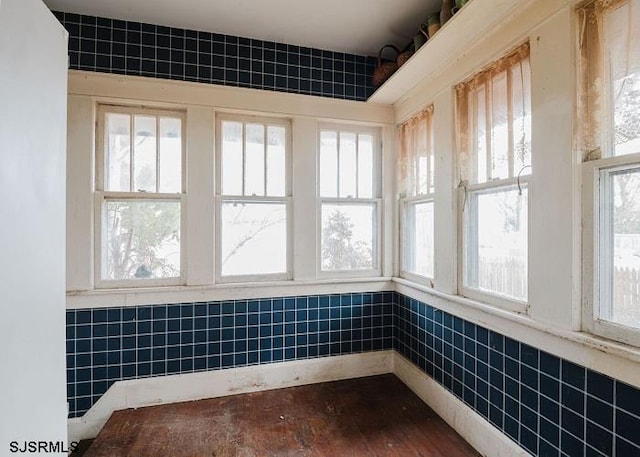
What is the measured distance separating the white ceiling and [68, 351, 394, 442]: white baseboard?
2496 mm

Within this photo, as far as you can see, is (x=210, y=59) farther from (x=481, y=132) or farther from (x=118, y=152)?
(x=481, y=132)

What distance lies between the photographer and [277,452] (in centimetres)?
185

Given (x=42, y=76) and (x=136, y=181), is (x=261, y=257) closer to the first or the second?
(x=136, y=181)

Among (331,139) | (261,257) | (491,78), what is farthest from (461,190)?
(261,257)

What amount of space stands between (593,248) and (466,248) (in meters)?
0.74

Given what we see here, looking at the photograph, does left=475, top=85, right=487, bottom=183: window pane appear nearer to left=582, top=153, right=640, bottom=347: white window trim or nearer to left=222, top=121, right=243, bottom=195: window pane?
left=582, top=153, right=640, bottom=347: white window trim

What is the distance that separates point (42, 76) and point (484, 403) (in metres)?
2.37

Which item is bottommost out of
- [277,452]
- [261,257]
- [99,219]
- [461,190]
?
[277,452]

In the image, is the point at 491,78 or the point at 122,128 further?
the point at 122,128

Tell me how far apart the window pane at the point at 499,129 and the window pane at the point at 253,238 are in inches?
60.0

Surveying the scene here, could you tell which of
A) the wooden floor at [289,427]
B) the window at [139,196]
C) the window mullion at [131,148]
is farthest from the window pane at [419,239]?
the window mullion at [131,148]

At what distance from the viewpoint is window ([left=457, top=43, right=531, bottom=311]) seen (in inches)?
65.2

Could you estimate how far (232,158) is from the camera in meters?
2.57

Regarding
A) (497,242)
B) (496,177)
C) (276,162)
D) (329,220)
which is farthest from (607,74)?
(276,162)
